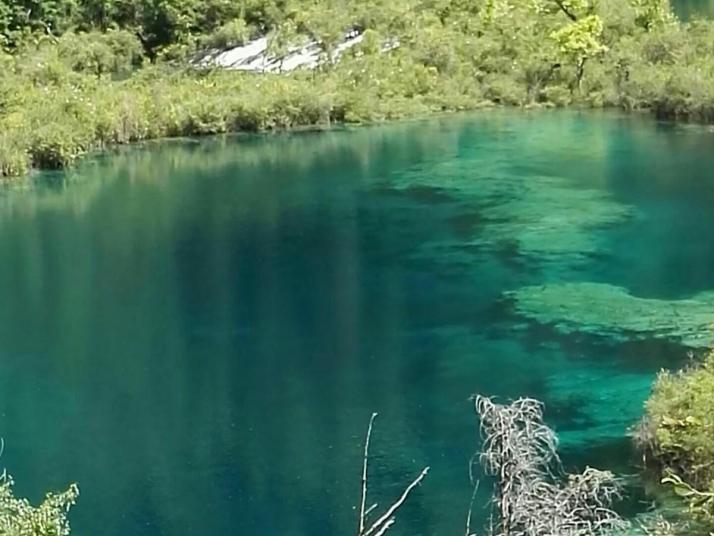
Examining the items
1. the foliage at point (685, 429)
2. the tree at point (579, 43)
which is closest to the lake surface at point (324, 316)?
the foliage at point (685, 429)

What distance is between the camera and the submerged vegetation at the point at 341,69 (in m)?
49.9

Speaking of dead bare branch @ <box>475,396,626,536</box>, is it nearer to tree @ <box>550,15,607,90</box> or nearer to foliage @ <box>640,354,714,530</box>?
foliage @ <box>640,354,714,530</box>

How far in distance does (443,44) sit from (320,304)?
32.4 metres

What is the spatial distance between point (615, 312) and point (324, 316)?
6.27m

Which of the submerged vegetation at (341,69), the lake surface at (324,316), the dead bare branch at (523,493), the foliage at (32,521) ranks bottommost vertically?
the lake surface at (324,316)

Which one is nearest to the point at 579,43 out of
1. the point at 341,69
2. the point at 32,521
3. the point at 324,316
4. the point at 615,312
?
the point at 341,69

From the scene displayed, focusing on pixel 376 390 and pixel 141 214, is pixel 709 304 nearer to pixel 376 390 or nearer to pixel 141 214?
pixel 376 390

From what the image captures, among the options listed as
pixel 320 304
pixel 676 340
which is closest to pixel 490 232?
pixel 320 304

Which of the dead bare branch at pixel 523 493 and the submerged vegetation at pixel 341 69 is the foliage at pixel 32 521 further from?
the submerged vegetation at pixel 341 69

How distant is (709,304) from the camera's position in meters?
28.0

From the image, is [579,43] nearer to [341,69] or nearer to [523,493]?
[341,69]

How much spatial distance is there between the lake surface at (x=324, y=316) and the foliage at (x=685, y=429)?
30.3 inches

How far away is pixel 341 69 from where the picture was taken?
58.0m

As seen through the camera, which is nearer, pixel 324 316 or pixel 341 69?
pixel 324 316
